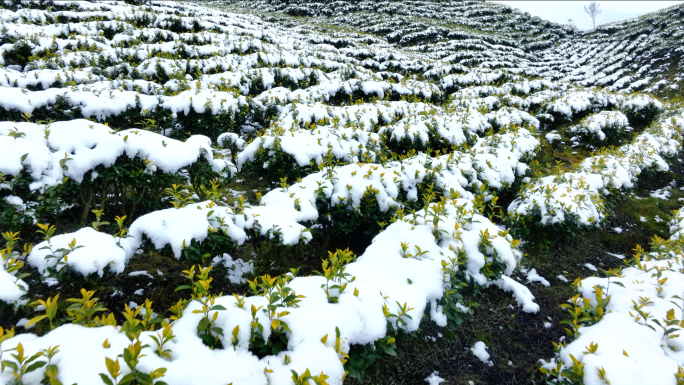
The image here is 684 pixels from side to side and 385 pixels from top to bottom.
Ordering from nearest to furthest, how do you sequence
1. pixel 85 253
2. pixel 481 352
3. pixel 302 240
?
pixel 85 253
pixel 481 352
pixel 302 240

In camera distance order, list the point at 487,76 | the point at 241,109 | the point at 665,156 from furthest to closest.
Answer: the point at 487,76, the point at 665,156, the point at 241,109

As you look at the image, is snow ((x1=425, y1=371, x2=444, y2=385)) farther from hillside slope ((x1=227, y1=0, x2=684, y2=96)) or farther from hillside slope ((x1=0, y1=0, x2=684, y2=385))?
hillside slope ((x1=227, y1=0, x2=684, y2=96))

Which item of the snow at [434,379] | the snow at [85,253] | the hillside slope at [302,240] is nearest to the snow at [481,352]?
the hillside slope at [302,240]

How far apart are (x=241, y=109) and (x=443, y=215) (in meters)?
5.88

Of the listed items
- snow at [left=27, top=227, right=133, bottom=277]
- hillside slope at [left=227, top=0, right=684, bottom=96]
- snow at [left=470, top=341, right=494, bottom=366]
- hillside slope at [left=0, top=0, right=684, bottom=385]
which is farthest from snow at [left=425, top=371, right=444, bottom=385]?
hillside slope at [left=227, top=0, right=684, bottom=96]

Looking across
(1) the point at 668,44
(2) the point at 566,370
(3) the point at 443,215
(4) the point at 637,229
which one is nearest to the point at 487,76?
(4) the point at 637,229

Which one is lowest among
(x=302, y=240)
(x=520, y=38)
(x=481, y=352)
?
(x=481, y=352)

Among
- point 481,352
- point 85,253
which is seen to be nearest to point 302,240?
point 85,253

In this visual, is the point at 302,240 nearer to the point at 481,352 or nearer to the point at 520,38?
the point at 481,352

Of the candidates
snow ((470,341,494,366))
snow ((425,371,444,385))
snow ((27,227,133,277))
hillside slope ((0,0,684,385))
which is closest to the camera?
hillside slope ((0,0,684,385))

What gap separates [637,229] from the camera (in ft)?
20.0

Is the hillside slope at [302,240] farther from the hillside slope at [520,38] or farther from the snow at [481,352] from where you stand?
the hillside slope at [520,38]

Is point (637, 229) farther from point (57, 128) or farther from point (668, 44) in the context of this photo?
point (668, 44)

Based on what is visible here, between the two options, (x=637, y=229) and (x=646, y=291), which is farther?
(x=637, y=229)
